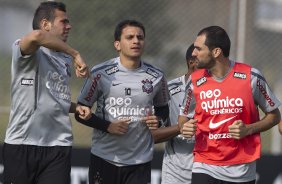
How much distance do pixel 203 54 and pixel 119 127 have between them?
1.04 meters

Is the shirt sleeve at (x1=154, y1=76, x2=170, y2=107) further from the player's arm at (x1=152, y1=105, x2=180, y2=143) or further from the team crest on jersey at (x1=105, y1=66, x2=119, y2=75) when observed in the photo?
the team crest on jersey at (x1=105, y1=66, x2=119, y2=75)

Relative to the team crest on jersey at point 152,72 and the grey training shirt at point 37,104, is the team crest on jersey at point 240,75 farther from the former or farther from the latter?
the grey training shirt at point 37,104

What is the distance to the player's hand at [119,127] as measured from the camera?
8125mm

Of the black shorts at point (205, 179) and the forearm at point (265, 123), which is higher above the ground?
the forearm at point (265, 123)

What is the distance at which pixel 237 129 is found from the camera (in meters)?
7.33

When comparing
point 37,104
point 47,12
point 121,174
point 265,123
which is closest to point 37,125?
point 37,104

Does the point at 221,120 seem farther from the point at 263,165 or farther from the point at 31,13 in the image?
the point at 31,13

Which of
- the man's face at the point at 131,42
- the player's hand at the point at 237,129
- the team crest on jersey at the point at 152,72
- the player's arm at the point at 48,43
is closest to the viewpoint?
the player's arm at the point at 48,43

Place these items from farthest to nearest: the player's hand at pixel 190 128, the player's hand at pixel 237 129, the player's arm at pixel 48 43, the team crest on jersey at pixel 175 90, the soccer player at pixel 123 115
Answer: the team crest on jersey at pixel 175 90 < the soccer player at pixel 123 115 < the player's hand at pixel 190 128 < the player's hand at pixel 237 129 < the player's arm at pixel 48 43

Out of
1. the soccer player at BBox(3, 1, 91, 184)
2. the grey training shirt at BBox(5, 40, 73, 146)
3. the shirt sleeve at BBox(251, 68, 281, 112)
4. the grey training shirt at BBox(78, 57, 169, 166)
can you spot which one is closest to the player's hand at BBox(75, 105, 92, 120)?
the soccer player at BBox(3, 1, 91, 184)

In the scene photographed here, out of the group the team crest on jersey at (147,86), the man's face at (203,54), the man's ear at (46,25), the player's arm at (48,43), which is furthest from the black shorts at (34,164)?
the man's face at (203,54)

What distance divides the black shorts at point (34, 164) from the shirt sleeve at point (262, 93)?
174 cm

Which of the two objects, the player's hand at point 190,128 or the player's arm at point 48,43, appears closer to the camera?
the player's arm at point 48,43

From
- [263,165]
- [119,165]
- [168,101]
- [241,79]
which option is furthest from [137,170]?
[263,165]
